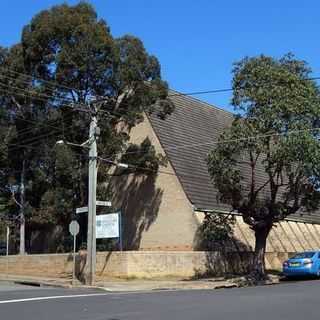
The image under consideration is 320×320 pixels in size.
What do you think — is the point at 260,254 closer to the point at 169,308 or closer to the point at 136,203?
the point at 136,203

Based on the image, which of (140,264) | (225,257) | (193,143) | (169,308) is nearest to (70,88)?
(140,264)

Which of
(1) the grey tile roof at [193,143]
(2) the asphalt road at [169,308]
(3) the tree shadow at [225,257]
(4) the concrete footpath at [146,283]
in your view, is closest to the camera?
(2) the asphalt road at [169,308]

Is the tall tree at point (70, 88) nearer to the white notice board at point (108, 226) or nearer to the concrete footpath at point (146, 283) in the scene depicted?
the white notice board at point (108, 226)

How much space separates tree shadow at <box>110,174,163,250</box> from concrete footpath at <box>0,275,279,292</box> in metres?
9.16

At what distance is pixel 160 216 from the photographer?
4128cm

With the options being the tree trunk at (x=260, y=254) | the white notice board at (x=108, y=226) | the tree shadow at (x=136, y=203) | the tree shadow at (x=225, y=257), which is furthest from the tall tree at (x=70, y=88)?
the tree trunk at (x=260, y=254)

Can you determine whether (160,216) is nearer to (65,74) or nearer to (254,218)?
(254,218)

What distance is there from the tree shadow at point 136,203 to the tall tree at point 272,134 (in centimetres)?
992

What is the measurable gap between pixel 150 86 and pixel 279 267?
14.6 meters

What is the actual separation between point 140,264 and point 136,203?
33.3ft

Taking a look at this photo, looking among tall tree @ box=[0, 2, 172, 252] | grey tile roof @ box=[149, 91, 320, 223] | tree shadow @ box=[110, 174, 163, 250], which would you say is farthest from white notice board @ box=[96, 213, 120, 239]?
tree shadow @ box=[110, 174, 163, 250]

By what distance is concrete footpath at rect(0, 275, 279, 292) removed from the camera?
27.6 m

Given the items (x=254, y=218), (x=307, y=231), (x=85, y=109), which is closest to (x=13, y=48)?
(x=85, y=109)

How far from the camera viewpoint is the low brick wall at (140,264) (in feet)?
108
